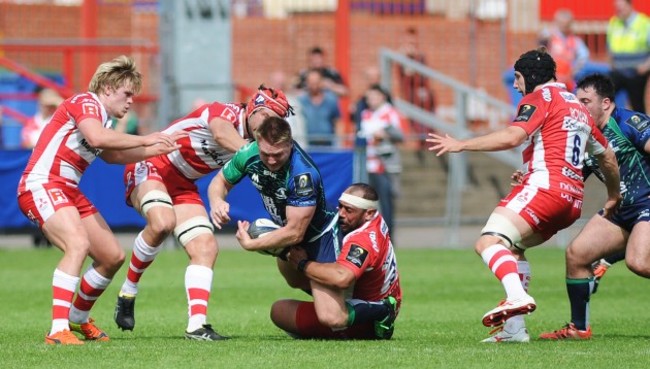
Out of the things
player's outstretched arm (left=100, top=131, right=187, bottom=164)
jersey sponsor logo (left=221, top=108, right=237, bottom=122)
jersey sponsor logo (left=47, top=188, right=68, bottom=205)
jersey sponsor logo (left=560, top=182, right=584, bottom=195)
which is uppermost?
jersey sponsor logo (left=221, top=108, right=237, bottom=122)

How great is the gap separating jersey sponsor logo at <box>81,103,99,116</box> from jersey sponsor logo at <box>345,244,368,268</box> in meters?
2.16

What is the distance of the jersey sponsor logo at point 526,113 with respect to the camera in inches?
368

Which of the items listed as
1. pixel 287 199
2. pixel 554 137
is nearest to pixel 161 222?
pixel 287 199

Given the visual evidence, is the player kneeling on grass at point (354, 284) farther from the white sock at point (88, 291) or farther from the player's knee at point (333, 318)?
the white sock at point (88, 291)

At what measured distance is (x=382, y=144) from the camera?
18984 millimetres

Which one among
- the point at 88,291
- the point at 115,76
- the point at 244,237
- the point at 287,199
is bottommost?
the point at 88,291

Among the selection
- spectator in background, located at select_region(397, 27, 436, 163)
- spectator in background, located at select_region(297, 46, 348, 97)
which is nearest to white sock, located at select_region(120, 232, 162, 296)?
spectator in background, located at select_region(297, 46, 348, 97)

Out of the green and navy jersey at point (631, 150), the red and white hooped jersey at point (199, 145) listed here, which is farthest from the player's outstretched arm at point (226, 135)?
the green and navy jersey at point (631, 150)

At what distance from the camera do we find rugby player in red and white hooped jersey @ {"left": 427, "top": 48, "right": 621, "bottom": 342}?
30.3 ft

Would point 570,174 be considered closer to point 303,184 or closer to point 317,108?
point 303,184

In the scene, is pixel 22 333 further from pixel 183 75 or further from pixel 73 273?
pixel 183 75

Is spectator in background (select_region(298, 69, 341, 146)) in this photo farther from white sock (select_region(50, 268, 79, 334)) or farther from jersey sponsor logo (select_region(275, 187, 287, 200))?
white sock (select_region(50, 268, 79, 334))

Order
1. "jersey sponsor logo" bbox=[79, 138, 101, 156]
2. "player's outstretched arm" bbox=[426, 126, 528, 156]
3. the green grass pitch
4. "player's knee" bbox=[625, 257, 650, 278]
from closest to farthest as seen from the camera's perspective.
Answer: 1. the green grass pitch
2. "player's outstretched arm" bbox=[426, 126, 528, 156]
3. "jersey sponsor logo" bbox=[79, 138, 101, 156]
4. "player's knee" bbox=[625, 257, 650, 278]

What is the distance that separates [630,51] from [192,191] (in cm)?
1196
